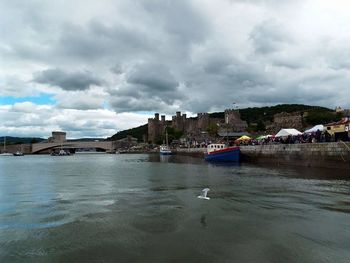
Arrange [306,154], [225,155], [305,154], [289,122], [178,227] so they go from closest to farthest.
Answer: [178,227] < [306,154] < [305,154] < [225,155] < [289,122]

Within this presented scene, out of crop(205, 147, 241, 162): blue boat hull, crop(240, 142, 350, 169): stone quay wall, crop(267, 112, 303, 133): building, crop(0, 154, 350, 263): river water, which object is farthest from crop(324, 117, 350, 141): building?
crop(267, 112, 303, 133): building

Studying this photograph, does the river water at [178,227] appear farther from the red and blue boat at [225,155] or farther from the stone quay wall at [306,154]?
the red and blue boat at [225,155]

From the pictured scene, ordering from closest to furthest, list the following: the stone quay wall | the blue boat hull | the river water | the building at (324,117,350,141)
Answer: the river water < the stone quay wall < the building at (324,117,350,141) < the blue boat hull

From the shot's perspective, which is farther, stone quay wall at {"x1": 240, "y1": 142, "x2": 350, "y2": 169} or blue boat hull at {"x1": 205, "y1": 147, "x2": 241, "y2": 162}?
blue boat hull at {"x1": 205, "y1": 147, "x2": 241, "y2": 162}

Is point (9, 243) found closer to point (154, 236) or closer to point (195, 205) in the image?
point (154, 236)

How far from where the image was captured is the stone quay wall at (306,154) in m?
→ 33.1

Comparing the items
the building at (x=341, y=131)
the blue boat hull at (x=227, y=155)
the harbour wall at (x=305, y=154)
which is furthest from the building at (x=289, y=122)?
the building at (x=341, y=131)

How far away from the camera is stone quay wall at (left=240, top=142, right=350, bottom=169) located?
33094mm

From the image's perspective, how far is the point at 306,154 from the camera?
131 ft

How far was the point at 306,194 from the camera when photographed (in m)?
19.3

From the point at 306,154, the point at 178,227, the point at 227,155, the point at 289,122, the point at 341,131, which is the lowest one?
the point at 178,227

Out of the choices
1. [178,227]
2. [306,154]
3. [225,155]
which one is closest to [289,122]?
[225,155]

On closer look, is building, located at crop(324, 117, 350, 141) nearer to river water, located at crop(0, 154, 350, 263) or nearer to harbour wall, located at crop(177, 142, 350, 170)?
harbour wall, located at crop(177, 142, 350, 170)

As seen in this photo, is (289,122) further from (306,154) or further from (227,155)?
(306,154)
